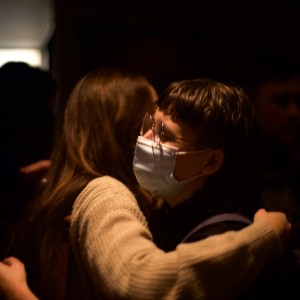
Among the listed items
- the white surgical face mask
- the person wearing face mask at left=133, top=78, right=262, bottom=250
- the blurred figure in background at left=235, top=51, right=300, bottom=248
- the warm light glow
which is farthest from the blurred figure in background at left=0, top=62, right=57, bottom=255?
the warm light glow

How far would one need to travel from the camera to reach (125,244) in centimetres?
116

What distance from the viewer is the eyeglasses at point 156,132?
5.01 ft

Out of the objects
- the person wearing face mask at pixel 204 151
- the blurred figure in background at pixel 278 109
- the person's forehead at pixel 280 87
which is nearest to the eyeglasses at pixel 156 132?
the person wearing face mask at pixel 204 151

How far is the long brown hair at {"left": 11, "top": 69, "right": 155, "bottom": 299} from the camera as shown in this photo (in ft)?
4.92

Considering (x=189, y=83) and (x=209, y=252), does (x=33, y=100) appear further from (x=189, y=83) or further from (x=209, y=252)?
(x=209, y=252)

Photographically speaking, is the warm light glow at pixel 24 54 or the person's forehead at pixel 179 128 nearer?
the person's forehead at pixel 179 128

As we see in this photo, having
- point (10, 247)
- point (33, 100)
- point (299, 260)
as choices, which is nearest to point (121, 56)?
point (33, 100)

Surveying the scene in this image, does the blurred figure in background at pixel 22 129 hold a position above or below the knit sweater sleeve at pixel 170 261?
below

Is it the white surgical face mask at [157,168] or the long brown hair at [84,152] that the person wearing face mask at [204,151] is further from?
the long brown hair at [84,152]

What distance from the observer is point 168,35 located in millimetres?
3127

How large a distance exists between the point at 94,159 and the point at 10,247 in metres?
0.43

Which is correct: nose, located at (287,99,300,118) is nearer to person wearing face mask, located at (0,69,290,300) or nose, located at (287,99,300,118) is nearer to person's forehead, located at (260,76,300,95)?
person's forehead, located at (260,76,300,95)

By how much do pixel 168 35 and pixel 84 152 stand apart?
170cm

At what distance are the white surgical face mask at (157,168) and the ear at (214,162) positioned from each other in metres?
0.04
